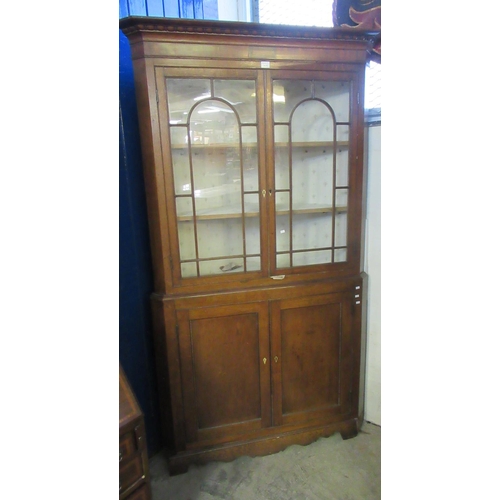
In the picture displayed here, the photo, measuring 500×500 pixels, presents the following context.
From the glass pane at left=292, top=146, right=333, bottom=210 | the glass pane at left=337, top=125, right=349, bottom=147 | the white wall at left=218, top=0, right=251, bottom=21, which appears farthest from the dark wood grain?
the white wall at left=218, top=0, right=251, bottom=21

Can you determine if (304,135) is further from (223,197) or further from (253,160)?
(223,197)

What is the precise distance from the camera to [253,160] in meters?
1.47

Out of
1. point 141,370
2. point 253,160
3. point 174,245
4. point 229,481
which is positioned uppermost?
point 253,160

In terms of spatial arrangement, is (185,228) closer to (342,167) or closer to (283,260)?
(283,260)

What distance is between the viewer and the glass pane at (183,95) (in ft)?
4.34

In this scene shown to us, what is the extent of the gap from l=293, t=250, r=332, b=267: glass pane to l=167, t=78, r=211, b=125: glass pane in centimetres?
78

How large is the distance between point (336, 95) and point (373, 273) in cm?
86

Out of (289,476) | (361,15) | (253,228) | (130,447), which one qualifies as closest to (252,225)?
(253,228)

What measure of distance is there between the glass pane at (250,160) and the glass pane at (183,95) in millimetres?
218

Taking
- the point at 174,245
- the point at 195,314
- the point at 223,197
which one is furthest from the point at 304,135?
the point at 195,314

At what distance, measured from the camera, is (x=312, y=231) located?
5.35 feet
